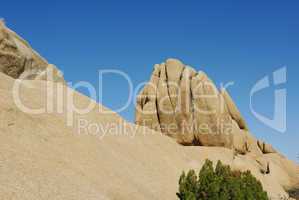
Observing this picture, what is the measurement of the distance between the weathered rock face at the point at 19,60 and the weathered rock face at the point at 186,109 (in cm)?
1161

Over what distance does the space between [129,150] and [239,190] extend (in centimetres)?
978

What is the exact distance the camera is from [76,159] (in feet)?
71.1

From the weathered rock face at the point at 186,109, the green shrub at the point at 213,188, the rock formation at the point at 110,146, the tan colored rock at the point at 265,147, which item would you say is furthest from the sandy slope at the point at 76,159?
the tan colored rock at the point at 265,147

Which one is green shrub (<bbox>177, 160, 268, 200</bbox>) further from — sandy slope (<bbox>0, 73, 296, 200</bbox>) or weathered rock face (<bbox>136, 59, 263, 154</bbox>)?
weathered rock face (<bbox>136, 59, 263, 154</bbox>)

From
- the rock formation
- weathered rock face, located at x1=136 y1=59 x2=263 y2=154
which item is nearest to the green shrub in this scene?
the rock formation

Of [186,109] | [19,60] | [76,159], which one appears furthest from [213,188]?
[19,60]

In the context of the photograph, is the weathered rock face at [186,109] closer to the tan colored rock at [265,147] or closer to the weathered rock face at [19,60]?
the tan colored rock at [265,147]

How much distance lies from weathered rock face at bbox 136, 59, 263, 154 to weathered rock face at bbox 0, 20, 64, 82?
11610 millimetres

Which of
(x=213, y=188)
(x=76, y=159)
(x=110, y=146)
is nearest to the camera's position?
(x=213, y=188)

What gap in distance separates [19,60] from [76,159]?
2219cm

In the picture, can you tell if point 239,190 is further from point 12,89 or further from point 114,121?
point 12,89

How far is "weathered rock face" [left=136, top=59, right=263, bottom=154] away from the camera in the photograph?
132ft

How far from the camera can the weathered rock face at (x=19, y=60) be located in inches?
1529

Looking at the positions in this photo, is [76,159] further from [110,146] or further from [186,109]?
[186,109]
